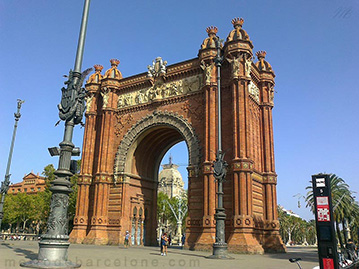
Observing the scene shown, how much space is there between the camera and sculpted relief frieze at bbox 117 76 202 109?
2997 centimetres

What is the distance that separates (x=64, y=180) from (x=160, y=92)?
2165cm

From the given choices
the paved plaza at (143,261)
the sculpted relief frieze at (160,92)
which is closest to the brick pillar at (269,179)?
the sculpted relief frieze at (160,92)

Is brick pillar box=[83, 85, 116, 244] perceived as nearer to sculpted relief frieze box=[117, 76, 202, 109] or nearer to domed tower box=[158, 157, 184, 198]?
sculpted relief frieze box=[117, 76, 202, 109]

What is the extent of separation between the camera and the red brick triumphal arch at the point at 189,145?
82.0 ft

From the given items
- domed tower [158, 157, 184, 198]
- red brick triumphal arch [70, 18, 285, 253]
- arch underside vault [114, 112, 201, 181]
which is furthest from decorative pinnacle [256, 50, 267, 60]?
domed tower [158, 157, 184, 198]

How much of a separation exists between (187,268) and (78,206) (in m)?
22.4

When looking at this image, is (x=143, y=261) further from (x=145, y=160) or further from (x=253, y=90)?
(x=145, y=160)

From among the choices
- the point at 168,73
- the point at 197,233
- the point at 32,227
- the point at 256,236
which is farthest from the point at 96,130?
the point at 32,227

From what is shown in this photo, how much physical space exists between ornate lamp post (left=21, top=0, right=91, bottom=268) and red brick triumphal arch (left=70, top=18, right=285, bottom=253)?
15160mm

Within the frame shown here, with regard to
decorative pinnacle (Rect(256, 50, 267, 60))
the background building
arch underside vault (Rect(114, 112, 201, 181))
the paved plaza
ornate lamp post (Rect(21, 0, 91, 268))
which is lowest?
the paved plaza

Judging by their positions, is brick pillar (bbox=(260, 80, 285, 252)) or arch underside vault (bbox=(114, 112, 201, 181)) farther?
arch underside vault (bbox=(114, 112, 201, 181))

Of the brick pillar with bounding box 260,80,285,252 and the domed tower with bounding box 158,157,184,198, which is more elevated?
the domed tower with bounding box 158,157,184,198

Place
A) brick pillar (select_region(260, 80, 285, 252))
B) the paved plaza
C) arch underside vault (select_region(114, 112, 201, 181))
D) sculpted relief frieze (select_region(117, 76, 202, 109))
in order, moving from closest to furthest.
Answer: the paved plaza < brick pillar (select_region(260, 80, 285, 252)) < arch underside vault (select_region(114, 112, 201, 181)) < sculpted relief frieze (select_region(117, 76, 202, 109))

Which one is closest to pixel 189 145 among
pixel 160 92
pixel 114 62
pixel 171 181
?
pixel 160 92
